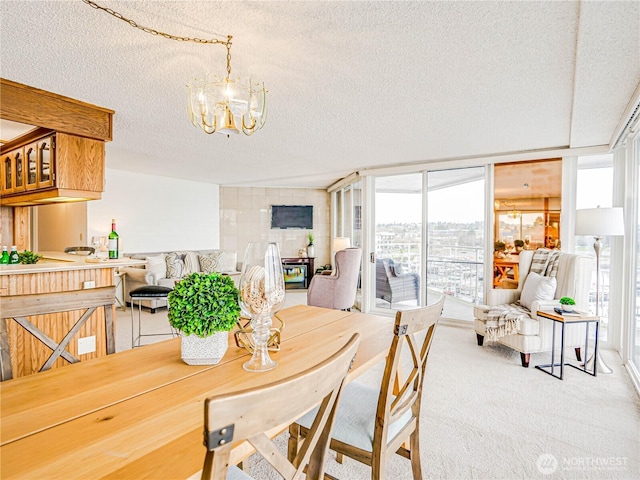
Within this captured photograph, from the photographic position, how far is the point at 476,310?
387cm

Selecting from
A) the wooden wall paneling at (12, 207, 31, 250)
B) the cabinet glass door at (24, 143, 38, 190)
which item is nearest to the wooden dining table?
the cabinet glass door at (24, 143, 38, 190)

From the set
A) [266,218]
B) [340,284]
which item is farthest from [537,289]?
[266,218]

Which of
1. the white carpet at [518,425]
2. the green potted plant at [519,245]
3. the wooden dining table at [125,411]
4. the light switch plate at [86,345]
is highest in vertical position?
the green potted plant at [519,245]

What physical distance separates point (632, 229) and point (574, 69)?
1.93 metres

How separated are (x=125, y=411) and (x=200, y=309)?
37 centimetres

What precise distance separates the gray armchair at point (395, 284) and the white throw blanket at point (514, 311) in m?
1.50

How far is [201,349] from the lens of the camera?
3.95ft

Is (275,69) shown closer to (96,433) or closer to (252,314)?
(252,314)

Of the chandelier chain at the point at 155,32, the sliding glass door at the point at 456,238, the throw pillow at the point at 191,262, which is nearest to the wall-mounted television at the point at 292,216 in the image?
the throw pillow at the point at 191,262

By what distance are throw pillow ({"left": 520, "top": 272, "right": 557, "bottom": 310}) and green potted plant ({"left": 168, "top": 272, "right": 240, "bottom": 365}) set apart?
3395 millimetres

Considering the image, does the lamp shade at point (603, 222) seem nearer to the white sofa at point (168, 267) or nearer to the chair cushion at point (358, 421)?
the chair cushion at point (358, 421)

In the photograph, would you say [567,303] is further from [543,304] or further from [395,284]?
[395,284]

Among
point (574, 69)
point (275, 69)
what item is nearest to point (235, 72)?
point (275, 69)

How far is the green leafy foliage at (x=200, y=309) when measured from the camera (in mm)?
1175
